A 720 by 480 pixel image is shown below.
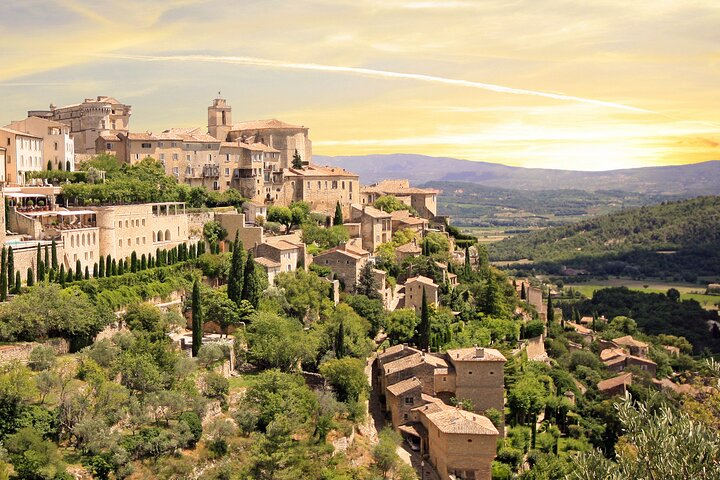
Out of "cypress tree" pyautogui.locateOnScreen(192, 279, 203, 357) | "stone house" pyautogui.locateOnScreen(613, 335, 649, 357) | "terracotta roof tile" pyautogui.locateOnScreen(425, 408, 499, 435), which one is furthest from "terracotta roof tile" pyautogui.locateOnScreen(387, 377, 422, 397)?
"stone house" pyautogui.locateOnScreen(613, 335, 649, 357)

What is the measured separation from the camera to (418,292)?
47.8 meters

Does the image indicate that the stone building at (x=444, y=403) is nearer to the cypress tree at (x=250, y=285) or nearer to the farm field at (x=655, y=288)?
the cypress tree at (x=250, y=285)

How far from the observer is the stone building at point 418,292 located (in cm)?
4747

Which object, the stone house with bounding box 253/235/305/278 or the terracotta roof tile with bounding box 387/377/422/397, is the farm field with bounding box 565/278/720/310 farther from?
the terracotta roof tile with bounding box 387/377/422/397

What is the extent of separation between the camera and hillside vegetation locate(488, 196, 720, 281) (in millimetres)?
125750

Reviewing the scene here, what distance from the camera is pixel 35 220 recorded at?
3738 centimetres

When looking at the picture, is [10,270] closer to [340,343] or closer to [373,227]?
[340,343]

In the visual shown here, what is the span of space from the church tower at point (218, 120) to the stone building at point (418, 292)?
878 inches

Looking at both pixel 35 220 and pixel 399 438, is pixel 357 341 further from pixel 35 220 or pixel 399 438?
pixel 35 220

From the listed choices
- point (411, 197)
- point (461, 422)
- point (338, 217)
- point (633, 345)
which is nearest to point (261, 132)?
point (338, 217)

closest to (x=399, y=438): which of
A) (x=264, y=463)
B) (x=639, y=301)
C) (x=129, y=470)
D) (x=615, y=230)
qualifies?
(x=264, y=463)

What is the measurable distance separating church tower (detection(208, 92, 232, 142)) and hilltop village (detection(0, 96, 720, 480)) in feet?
0.57

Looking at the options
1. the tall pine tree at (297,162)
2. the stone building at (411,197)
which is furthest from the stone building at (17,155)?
the stone building at (411,197)

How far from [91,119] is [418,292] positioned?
2776cm
